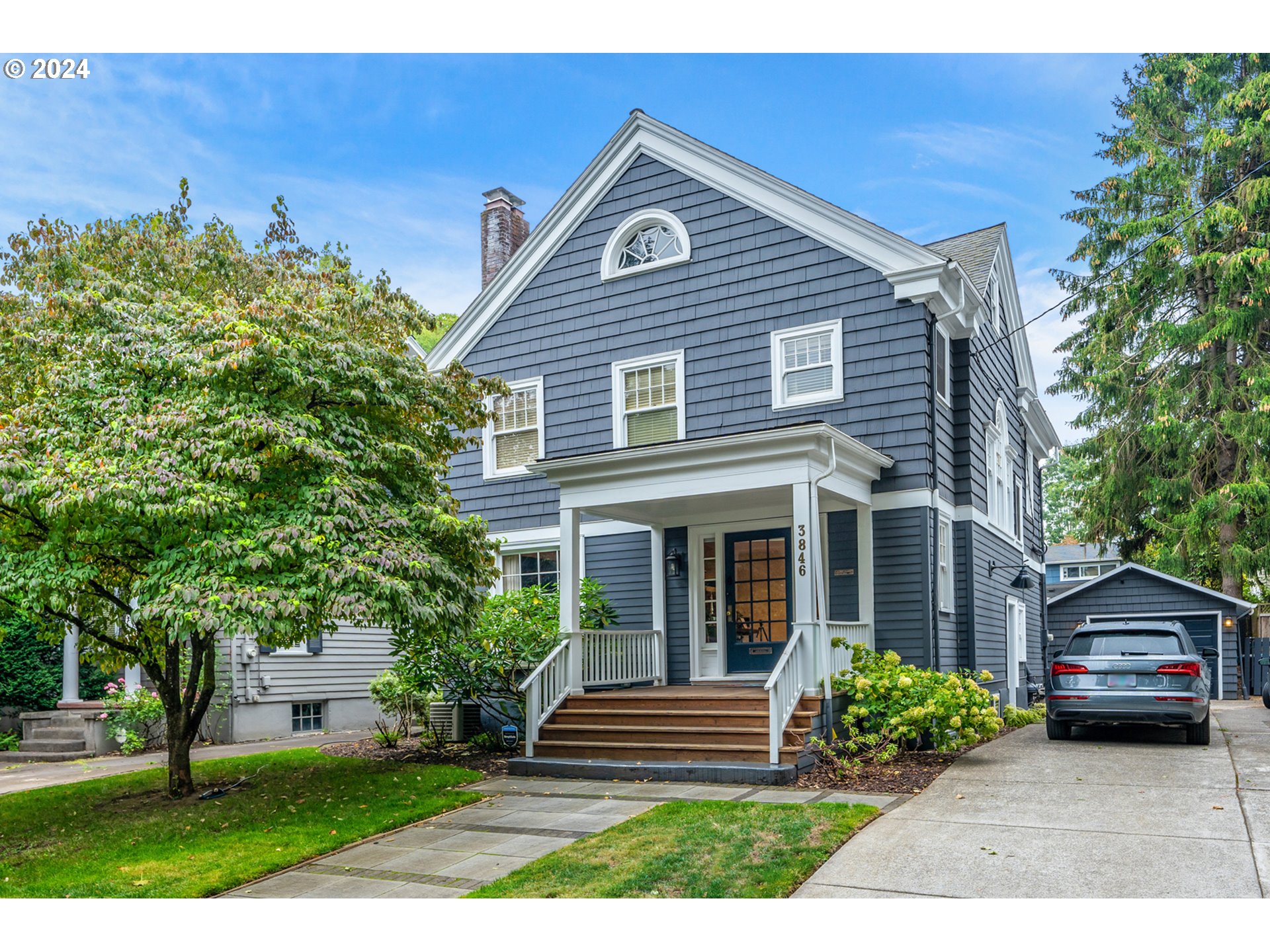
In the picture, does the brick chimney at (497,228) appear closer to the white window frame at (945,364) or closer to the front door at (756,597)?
the front door at (756,597)

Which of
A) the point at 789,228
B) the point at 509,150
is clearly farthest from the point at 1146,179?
the point at 509,150

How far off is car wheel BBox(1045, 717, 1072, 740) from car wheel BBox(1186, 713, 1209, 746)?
1177 millimetres

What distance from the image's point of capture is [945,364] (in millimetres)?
12430

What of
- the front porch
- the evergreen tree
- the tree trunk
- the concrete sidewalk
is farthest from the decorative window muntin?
the evergreen tree

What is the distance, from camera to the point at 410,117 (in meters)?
11.8

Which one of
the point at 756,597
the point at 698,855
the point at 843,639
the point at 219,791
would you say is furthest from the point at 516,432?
the point at 698,855

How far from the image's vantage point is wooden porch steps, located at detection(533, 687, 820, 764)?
9.44 metres

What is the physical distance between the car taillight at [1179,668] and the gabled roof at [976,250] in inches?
226

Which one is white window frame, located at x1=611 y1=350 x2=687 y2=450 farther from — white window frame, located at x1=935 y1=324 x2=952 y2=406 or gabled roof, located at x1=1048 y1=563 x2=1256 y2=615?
gabled roof, located at x1=1048 y1=563 x2=1256 y2=615

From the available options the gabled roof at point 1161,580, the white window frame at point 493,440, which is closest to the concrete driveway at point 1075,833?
the white window frame at point 493,440

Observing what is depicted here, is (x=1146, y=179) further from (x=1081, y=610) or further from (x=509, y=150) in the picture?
(x=509, y=150)

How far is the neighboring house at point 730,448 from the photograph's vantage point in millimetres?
10258

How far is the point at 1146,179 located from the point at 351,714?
22722mm

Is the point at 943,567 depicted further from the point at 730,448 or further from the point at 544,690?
the point at 544,690
